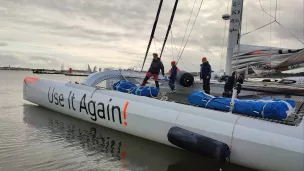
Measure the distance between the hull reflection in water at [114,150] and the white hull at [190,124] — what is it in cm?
22

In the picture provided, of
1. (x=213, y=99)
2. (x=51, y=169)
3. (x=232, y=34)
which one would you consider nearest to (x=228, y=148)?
(x=213, y=99)

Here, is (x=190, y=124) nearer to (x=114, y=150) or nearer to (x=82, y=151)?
(x=114, y=150)

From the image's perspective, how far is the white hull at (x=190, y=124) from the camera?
419 cm

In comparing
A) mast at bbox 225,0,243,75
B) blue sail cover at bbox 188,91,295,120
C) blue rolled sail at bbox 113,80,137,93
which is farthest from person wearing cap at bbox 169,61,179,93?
blue sail cover at bbox 188,91,295,120

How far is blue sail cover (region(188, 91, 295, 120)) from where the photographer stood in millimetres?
4812

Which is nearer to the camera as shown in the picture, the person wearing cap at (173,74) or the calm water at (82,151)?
the calm water at (82,151)

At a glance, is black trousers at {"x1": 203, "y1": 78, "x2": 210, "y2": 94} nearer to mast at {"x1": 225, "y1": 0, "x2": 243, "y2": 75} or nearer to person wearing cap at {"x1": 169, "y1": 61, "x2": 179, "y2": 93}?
mast at {"x1": 225, "y1": 0, "x2": 243, "y2": 75}

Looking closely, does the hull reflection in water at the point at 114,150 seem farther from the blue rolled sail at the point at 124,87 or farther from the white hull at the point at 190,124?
the blue rolled sail at the point at 124,87

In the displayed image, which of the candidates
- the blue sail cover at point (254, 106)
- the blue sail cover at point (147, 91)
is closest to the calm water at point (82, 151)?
the blue sail cover at point (254, 106)

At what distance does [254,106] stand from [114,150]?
2.82 meters

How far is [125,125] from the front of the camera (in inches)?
245

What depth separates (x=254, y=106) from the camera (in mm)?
5082

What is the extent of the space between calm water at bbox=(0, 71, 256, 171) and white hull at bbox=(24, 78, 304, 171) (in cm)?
30

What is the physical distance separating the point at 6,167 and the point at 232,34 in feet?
27.9
